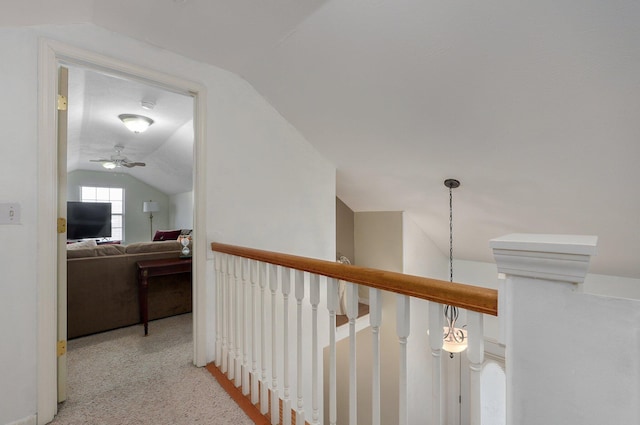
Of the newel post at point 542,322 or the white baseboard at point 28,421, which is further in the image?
the white baseboard at point 28,421

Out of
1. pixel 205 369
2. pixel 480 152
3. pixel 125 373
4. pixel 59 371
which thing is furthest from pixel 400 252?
pixel 59 371

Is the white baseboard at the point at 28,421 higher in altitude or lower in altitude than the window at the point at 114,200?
lower

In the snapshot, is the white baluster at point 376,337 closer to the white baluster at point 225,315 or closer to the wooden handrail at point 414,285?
the wooden handrail at point 414,285

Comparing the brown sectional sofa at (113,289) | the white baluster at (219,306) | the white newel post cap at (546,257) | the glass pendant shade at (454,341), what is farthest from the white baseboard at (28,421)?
the glass pendant shade at (454,341)

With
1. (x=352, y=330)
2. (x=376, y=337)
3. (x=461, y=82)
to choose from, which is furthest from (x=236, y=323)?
(x=461, y=82)

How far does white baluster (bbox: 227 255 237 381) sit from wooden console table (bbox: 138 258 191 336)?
1335 millimetres

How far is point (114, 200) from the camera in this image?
25.0 feet

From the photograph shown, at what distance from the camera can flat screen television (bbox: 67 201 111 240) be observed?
22.0ft

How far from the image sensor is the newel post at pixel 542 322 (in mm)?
562

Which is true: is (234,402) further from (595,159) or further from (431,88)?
(595,159)

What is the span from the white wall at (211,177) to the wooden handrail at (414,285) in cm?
122

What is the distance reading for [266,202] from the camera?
8.64ft

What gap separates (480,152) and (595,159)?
0.68m

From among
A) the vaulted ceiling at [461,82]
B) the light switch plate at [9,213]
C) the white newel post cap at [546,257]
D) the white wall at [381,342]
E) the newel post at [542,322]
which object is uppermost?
the vaulted ceiling at [461,82]
